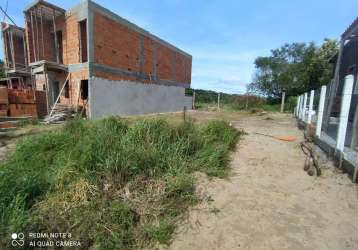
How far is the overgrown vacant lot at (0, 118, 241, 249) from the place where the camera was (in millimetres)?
2348

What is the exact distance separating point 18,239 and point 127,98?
450 inches

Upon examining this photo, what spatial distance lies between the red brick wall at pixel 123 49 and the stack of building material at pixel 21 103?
3.27m

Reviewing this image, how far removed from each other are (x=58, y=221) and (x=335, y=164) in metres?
4.29

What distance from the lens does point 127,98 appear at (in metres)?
13.1


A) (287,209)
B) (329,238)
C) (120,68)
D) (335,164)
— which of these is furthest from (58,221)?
A: (120,68)

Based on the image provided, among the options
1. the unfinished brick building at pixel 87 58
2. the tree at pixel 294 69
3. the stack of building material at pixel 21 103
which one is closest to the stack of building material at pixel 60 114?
the unfinished brick building at pixel 87 58

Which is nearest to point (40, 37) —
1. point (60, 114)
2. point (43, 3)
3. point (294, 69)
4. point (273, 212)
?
point (43, 3)

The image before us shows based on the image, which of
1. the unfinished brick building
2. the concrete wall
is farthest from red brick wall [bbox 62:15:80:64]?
the concrete wall

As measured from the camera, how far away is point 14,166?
3465mm

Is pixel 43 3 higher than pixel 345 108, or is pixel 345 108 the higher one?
pixel 43 3

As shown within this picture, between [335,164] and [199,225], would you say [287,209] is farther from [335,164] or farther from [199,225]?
[335,164]

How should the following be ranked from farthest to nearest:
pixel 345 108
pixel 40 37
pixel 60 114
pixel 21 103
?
pixel 40 37 < pixel 60 114 < pixel 21 103 < pixel 345 108

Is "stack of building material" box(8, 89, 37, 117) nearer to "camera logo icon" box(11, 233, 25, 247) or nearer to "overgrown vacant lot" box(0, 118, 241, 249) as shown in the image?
"overgrown vacant lot" box(0, 118, 241, 249)

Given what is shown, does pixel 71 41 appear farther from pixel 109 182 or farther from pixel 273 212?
pixel 273 212
